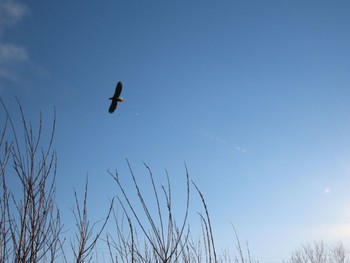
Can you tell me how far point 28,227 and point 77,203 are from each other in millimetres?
573

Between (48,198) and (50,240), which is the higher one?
(48,198)

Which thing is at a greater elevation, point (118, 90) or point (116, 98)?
point (118, 90)

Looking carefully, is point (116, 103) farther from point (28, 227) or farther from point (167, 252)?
point (167, 252)

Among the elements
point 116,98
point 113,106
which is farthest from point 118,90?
point 113,106

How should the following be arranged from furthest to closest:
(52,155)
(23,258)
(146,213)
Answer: (52,155) < (23,258) < (146,213)

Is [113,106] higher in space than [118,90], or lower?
lower

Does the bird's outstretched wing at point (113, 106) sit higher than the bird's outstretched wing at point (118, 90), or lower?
lower

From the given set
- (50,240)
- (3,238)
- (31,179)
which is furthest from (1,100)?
(50,240)

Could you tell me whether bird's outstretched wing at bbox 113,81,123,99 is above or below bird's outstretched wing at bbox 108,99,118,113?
above

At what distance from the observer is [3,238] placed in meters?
2.56

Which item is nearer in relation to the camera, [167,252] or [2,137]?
[167,252]

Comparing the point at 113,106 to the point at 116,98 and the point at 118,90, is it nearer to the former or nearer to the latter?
the point at 116,98

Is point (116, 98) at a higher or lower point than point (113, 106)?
higher

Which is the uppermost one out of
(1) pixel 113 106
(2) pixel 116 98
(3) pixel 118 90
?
(3) pixel 118 90
